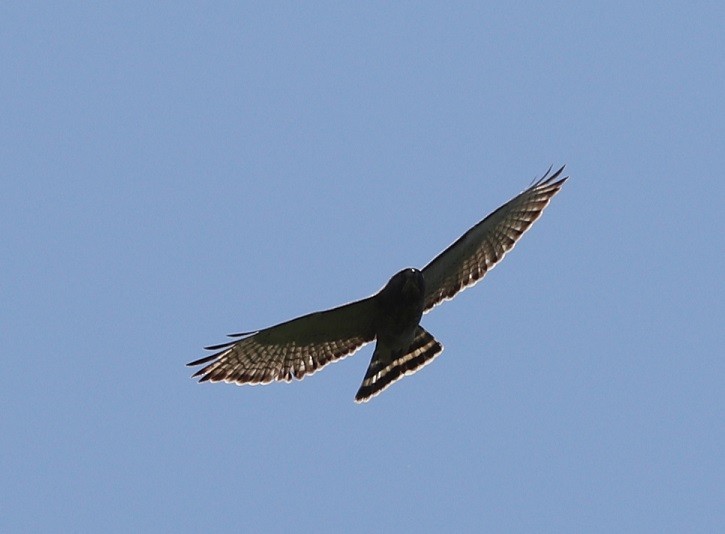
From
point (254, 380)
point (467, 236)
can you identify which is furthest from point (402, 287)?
point (254, 380)

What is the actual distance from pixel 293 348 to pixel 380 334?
1.08 m

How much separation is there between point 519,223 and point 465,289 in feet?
3.47

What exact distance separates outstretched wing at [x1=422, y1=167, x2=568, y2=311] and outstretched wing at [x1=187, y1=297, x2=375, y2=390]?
950 mm

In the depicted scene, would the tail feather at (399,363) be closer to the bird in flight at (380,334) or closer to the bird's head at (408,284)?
the bird in flight at (380,334)

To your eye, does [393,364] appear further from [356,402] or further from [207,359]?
[207,359]

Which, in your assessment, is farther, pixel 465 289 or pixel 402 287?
pixel 465 289

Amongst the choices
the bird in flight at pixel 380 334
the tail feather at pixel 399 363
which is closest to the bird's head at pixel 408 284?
the bird in flight at pixel 380 334

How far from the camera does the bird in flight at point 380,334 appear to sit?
1489 cm

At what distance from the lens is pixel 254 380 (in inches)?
601

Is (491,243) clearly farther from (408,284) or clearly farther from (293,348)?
(293,348)

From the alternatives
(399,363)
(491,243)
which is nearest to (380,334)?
(399,363)

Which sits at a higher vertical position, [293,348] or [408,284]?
[293,348]

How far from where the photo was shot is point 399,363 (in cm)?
1555

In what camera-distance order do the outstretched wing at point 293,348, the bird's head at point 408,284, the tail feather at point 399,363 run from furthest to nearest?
the tail feather at point 399,363 < the outstretched wing at point 293,348 < the bird's head at point 408,284
